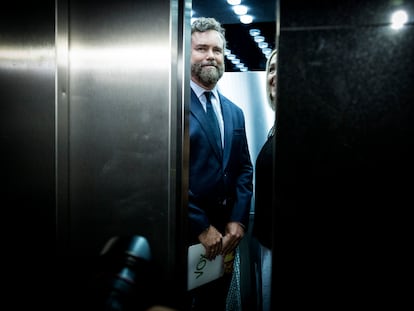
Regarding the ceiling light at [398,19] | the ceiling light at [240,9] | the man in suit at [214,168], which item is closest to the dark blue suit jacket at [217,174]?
the man in suit at [214,168]

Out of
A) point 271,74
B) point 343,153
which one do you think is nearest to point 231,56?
point 271,74

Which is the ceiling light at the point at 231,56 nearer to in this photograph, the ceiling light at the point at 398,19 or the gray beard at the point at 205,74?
the gray beard at the point at 205,74

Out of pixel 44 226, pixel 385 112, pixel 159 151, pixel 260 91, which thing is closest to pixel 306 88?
pixel 385 112

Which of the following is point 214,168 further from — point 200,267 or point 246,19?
point 246,19

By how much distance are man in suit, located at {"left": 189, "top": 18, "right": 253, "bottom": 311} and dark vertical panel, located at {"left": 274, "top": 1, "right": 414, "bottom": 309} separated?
2.37 feet

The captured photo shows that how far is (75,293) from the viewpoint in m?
2.01

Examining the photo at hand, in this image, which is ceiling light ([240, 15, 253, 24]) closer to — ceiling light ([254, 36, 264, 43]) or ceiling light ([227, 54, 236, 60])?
ceiling light ([254, 36, 264, 43])

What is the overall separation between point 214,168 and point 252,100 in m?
→ 1.34

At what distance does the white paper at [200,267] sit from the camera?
1.99 m

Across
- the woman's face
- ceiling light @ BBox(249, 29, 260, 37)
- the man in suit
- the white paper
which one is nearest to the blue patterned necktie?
the man in suit

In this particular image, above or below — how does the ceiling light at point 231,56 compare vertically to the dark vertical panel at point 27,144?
above

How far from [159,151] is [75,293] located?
3.14ft

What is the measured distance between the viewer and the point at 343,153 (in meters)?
1.49

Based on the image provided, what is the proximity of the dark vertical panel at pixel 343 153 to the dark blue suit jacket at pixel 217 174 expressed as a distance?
75 cm
